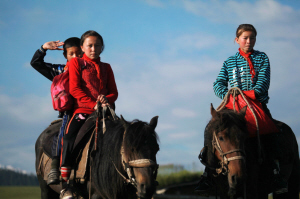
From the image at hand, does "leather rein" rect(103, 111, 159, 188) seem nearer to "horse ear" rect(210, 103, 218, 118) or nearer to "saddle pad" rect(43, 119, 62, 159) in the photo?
A: "horse ear" rect(210, 103, 218, 118)

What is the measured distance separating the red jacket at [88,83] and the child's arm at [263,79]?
8.19 ft

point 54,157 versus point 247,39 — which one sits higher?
point 247,39

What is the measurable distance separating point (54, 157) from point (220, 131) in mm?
2629

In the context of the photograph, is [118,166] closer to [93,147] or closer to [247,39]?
[93,147]

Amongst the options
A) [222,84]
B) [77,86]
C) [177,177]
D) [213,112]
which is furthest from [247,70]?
[177,177]

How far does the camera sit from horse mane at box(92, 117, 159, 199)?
4949mm

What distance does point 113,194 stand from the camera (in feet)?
16.7

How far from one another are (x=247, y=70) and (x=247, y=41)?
20.8 inches

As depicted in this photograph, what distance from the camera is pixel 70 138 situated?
5766mm

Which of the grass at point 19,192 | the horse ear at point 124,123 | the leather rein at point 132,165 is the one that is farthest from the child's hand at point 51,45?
the grass at point 19,192

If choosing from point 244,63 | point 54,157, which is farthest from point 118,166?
point 244,63

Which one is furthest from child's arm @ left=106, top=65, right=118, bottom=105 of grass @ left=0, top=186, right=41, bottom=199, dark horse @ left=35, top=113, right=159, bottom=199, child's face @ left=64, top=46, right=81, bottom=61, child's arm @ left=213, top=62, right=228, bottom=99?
grass @ left=0, top=186, right=41, bottom=199

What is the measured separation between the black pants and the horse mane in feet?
1.50

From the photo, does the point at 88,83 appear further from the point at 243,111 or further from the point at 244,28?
the point at 244,28
